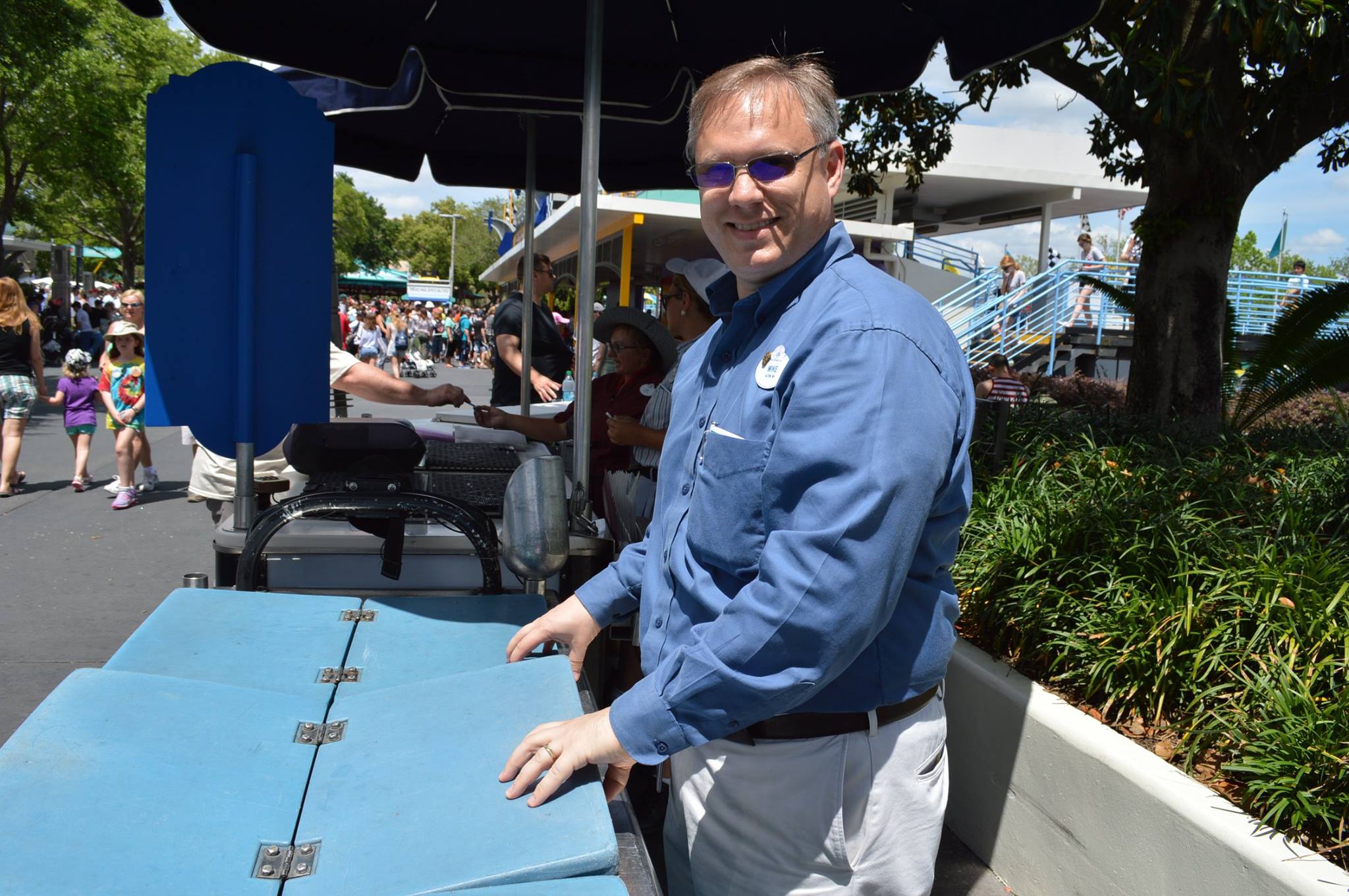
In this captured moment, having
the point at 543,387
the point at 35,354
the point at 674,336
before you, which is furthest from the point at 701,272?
the point at 35,354

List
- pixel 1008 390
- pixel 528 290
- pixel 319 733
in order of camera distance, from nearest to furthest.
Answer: pixel 319 733 → pixel 528 290 → pixel 1008 390

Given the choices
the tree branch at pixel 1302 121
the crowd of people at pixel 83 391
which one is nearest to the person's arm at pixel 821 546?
the tree branch at pixel 1302 121

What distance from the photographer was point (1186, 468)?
500 centimetres

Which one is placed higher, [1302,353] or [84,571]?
[1302,353]

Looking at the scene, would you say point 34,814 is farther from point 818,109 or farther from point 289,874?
point 818,109

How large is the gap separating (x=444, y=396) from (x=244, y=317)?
119 cm

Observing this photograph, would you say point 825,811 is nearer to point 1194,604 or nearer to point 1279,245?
point 1194,604

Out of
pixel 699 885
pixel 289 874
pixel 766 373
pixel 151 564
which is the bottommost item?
pixel 151 564

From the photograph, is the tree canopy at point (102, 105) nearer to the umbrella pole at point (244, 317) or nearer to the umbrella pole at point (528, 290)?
the umbrella pole at point (528, 290)

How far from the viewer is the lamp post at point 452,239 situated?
75.1 metres

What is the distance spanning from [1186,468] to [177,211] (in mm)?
4492

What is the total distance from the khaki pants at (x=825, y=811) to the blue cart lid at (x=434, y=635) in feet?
2.45

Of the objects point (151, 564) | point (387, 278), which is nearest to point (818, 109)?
point (151, 564)

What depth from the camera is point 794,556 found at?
4.70ft
